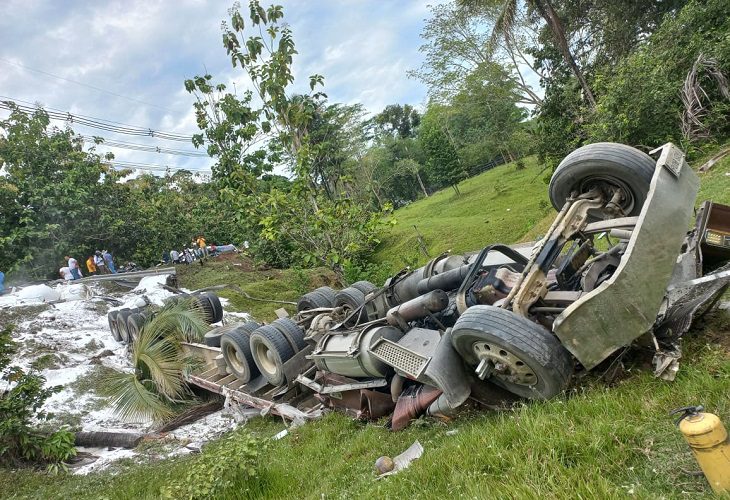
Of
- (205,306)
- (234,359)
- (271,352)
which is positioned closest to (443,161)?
(205,306)

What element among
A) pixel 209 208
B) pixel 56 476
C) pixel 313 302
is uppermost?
pixel 209 208

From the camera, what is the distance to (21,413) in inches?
218

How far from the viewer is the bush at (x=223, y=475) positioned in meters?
3.20

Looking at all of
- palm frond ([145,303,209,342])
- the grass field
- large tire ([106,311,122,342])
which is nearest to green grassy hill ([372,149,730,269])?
palm frond ([145,303,209,342])

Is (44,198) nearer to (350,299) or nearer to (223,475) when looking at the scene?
(350,299)

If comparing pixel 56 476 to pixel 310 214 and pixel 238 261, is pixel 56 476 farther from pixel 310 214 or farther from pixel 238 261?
pixel 238 261

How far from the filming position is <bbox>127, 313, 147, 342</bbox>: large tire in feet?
26.5

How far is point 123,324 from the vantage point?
340 inches

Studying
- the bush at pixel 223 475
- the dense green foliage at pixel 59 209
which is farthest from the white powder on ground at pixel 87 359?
the dense green foliage at pixel 59 209

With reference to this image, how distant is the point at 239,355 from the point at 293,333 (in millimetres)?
928

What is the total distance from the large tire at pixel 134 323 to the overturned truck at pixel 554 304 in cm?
382

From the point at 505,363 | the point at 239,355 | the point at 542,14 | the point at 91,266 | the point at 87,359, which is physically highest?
the point at 542,14

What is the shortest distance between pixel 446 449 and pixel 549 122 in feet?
56.1

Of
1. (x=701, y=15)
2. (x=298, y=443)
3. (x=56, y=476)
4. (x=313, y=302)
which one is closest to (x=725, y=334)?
(x=298, y=443)
